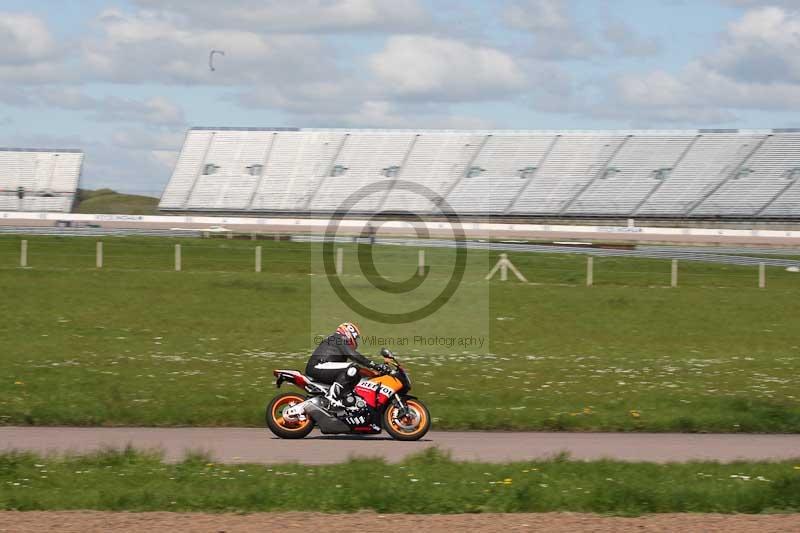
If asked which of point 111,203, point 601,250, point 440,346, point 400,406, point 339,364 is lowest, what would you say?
point 400,406

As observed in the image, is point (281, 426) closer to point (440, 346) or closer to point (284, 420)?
point (284, 420)

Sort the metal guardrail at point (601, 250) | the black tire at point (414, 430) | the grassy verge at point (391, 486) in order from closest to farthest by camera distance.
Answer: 1. the grassy verge at point (391, 486)
2. the black tire at point (414, 430)
3. the metal guardrail at point (601, 250)

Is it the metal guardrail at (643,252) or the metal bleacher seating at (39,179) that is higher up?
the metal bleacher seating at (39,179)

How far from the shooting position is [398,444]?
13.9 meters

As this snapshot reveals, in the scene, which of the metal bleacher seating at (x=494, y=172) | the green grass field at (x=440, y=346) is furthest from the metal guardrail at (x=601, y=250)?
the metal bleacher seating at (x=494, y=172)

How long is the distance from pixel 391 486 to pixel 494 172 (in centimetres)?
8273

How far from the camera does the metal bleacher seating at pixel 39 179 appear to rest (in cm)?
8062

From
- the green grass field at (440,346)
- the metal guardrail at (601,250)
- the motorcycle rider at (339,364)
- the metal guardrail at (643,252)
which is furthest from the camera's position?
the metal guardrail at (601,250)

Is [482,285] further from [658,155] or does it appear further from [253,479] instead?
[658,155]

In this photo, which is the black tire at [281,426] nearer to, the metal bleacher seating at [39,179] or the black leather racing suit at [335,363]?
the black leather racing suit at [335,363]

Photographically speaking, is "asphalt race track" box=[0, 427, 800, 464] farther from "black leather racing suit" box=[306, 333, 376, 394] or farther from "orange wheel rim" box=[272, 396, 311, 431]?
"black leather racing suit" box=[306, 333, 376, 394]

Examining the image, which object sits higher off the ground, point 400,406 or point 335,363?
point 335,363

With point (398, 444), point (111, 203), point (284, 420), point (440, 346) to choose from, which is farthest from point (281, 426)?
point (111, 203)

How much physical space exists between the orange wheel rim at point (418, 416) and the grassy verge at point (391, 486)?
7.90 ft
